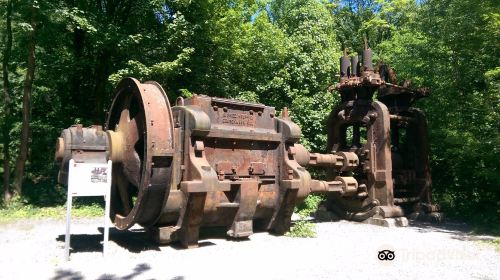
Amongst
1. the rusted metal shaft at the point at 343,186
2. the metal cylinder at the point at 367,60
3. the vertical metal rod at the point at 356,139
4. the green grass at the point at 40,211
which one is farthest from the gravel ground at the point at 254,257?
the metal cylinder at the point at 367,60

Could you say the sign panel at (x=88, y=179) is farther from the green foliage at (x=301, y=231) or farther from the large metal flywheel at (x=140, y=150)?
the green foliage at (x=301, y=231)

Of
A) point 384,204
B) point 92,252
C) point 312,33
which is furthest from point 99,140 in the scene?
point 312,33

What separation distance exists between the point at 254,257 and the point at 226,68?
11.4 meters

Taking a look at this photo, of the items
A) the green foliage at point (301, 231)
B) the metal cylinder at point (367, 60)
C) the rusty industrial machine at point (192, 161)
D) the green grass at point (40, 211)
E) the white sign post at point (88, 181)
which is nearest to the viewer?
the white sign post at point (88, 181)

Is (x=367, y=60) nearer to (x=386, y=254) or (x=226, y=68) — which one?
(x=386, y=254)

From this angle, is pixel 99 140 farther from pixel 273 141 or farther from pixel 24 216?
pixel 24 216

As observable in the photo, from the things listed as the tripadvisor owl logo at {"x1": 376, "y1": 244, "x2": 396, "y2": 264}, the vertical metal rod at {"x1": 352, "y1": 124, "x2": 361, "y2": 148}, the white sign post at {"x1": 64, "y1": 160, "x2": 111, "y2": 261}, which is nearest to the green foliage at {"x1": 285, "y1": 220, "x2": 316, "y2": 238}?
the tripadvisor owl logo at {"x1": 376, "y1": 244, "x2": 396, "y2": 264}

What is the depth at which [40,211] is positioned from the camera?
11.9 m

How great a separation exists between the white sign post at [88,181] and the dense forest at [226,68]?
714 centimetres

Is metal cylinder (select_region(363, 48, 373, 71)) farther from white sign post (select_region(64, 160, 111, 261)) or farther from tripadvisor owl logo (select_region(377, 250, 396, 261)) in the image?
white sign post (select_region(64, 160, 111, 261))

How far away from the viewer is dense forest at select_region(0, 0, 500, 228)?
35.5ft

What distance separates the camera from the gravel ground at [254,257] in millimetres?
5090

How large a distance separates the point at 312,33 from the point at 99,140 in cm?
1371

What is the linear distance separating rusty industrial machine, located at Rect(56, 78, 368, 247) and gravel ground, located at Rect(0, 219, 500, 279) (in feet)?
1.47
